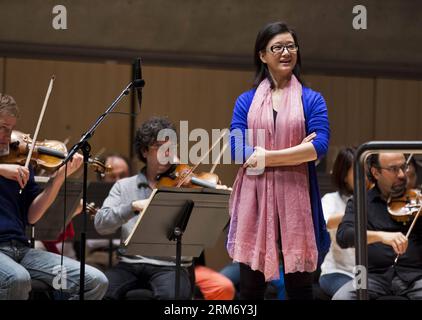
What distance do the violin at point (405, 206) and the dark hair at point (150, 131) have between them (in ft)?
3.93

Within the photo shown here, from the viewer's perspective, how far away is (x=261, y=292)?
3436 millimetres

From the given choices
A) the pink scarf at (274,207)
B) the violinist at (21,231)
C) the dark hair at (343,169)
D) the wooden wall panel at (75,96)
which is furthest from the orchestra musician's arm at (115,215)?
the wooden wall panel at (75,96)

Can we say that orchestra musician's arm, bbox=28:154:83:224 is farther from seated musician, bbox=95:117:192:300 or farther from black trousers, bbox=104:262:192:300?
black trousers, bbox=104:262:192:300

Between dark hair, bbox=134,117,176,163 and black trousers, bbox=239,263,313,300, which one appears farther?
dark hair, bbox=134,117,176,163

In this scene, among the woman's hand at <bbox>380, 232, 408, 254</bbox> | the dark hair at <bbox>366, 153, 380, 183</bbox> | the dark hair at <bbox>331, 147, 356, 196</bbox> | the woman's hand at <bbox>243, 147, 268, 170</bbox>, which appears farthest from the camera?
the dark hair at <bbox>331, 147, 356, 196</bbox>

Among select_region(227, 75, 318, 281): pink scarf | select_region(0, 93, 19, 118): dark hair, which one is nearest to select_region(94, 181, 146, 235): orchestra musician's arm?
select_region(0, 93, 19, 118): dark hair

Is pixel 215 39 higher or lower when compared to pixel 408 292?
higher

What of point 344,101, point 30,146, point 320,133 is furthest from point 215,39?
point 320,133

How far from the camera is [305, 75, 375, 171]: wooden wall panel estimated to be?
7.25m

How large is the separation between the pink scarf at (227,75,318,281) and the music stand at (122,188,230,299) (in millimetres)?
404

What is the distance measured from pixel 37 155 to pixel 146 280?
0.86m

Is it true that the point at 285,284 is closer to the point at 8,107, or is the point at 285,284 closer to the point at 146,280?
the point at 146,280

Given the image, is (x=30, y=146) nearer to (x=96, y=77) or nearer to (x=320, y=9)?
(x=320, y=9)

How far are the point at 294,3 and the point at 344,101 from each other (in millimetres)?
Answer: 1717
